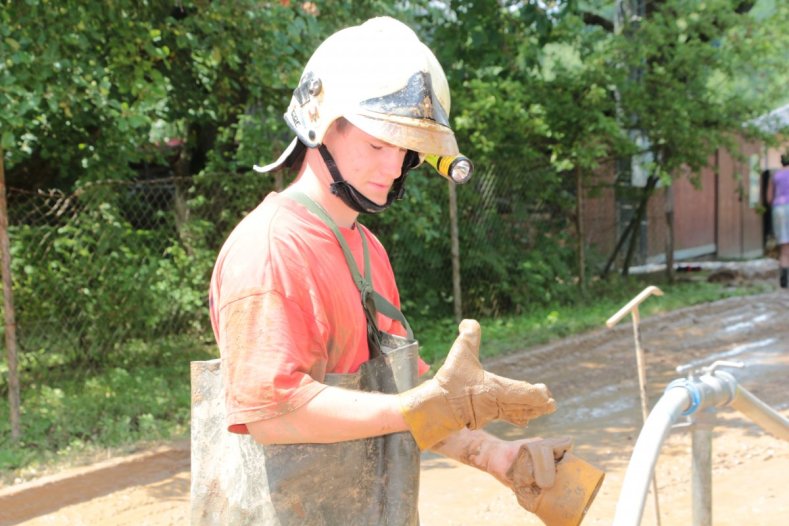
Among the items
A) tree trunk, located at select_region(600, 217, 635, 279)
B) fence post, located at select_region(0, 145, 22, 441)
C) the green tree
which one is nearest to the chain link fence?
fence post, located at select_region(0, 145, 22, 441)

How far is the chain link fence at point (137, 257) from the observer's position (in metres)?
7.27

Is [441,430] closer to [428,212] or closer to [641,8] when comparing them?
[428,212]

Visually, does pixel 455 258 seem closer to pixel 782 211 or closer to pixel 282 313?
pixel 782 211

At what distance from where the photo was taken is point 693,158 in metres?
11.9

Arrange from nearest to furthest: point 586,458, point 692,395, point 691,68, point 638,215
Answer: point 692,395 → point 586,458 → point 691,68 → point 638,215

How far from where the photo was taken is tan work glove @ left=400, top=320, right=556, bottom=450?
1805 mm

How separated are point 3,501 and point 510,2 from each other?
322 inches

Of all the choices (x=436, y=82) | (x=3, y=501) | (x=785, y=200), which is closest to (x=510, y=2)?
(x=785, y=200)

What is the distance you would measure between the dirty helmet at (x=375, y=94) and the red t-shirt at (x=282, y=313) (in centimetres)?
19

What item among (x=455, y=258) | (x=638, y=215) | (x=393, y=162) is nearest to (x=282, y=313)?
(x=393, y=162)

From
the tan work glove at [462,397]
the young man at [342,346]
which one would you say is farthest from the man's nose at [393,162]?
the tan work glove at [462,397]

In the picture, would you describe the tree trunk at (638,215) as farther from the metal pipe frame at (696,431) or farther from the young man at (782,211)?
the metal pipe frame at (696,431)

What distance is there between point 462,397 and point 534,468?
356 mm

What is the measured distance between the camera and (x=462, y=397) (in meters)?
1.83
